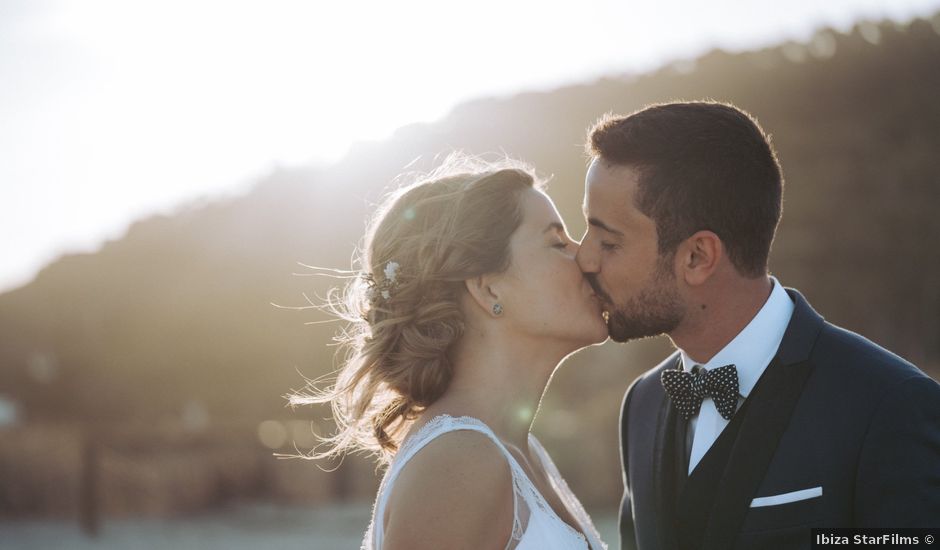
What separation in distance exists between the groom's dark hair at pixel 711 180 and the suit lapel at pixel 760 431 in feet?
1.15

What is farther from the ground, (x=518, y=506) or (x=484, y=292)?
(x=484, y=292)

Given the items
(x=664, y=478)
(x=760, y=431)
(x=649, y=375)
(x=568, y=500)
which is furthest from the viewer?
(x=649, y=375)

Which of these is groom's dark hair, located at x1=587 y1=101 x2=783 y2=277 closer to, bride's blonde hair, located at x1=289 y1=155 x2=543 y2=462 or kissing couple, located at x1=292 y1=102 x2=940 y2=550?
kissing couple, located at x1=292 y1=102 x2=940 y2=550

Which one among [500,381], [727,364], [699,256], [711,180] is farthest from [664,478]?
[711,180]

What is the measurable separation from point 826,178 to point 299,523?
26869 mm

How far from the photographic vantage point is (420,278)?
3.59m

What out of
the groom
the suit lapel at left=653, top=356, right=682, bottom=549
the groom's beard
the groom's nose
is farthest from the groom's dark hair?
the suit lapel at left=653, top=356, right=682, bottom=549

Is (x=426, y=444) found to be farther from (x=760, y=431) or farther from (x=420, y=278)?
(x=760, y=431)

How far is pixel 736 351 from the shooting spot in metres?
3.36

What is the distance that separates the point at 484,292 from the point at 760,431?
115cm

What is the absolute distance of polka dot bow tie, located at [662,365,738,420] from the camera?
3.24 metres

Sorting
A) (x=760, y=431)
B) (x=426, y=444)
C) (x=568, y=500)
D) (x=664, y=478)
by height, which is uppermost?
(x=426, y=444)

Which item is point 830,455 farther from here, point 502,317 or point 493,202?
point 493,202

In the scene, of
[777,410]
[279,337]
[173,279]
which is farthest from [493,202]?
[173,279]
